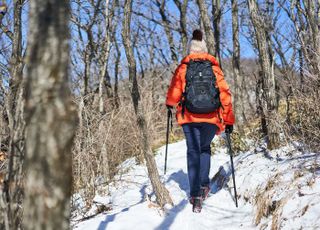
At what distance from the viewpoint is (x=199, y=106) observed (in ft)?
14.1

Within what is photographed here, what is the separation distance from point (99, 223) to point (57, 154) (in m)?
2.83

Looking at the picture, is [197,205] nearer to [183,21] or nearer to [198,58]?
[198,58]

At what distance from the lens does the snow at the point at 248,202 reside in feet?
10.8

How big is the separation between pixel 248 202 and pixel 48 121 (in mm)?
3364

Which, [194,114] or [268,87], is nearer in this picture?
[194,114]

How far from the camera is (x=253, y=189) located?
4.26 meters

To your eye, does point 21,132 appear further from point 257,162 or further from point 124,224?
point 257,162

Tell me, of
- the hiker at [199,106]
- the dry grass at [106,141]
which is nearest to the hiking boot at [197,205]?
the hiker at [199,106]

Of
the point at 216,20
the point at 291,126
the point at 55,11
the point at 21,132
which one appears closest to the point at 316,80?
the point at 291,126

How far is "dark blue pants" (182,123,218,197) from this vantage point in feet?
14.5

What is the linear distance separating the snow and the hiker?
0.96ft

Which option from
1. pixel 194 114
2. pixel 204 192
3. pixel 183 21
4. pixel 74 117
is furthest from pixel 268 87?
pixel 183 21

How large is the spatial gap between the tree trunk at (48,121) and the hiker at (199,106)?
10.2 feet

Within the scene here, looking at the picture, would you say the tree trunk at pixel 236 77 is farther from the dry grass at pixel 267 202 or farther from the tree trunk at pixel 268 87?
the dry grass at pixel 267 202
